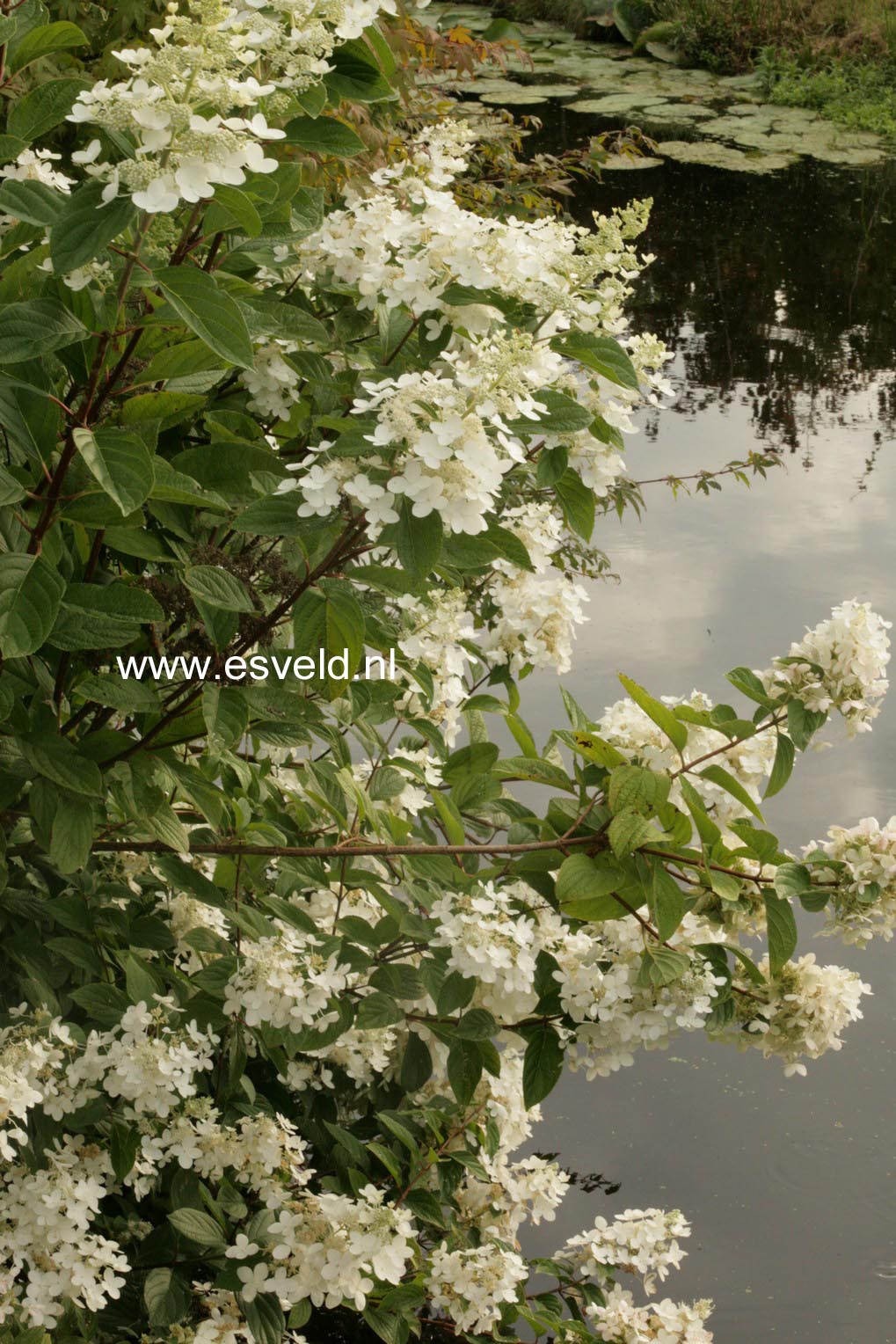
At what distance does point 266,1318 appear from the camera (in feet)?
5.08

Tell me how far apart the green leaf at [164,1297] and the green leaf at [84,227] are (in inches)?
42.7

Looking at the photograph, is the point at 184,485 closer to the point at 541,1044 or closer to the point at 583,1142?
the point at 541,1044

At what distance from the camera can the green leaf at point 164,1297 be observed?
60.2 inches

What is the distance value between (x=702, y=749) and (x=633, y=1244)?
0.65m

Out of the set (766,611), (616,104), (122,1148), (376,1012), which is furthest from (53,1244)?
(616,104)

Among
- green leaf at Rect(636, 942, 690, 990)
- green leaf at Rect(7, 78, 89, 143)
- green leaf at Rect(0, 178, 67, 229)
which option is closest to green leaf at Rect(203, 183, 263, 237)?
green leaf at Rect(0, 178, 67, 229)

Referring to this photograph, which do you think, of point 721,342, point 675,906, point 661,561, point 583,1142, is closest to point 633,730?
point 675,906

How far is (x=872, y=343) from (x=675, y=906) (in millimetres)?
5108

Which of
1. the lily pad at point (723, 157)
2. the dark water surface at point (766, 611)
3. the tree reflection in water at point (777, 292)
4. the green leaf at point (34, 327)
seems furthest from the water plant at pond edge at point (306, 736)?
the lily pad at point (723, 157)

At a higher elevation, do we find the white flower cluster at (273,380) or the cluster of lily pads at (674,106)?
the white flower cluster at (273,380)

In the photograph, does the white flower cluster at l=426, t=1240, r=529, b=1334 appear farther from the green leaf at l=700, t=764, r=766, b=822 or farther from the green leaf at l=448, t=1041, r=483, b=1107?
the green leaf at l=700, t=764, r=766, b=822

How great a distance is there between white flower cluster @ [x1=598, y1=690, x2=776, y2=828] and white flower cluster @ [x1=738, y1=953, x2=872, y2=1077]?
0.18 meters

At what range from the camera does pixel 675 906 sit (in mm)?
1359

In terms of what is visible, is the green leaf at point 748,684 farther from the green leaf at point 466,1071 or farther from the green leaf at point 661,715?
the green leaf at point 466,1071
